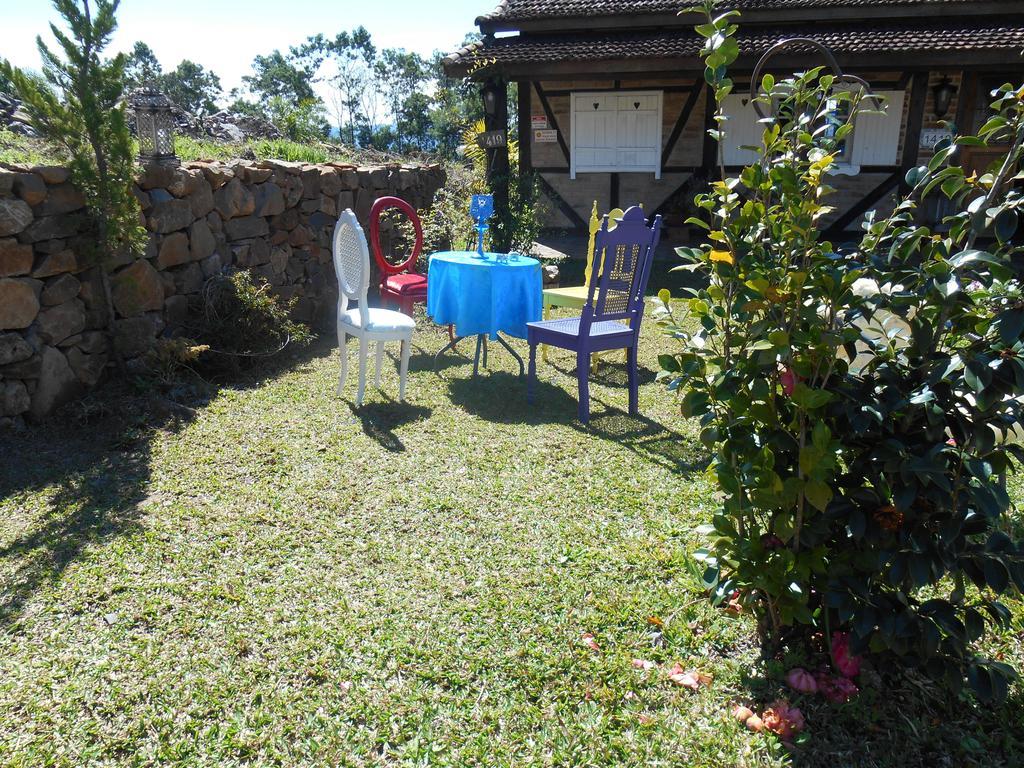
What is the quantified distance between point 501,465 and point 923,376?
229 cm

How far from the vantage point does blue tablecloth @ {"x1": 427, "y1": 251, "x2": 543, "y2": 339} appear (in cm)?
506

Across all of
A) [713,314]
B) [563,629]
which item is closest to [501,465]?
[563,629]

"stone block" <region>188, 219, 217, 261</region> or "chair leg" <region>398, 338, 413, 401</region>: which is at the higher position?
"stone block" <region>188, 219, 217, 261</region>

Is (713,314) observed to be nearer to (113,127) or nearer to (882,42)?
(113,127)

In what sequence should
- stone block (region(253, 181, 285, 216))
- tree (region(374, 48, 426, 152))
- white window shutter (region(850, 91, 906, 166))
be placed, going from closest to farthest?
stone block (region(253, 181, 285, 216)), white window shutter (region(850, 91, 906, 166)), tree (region(374, 48, 426, 152))

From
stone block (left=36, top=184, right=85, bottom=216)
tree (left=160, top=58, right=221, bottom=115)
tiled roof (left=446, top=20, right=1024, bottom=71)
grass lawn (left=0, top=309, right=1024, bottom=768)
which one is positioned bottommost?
grass lawn (left=0, top=309, right=1024, bottom=768)

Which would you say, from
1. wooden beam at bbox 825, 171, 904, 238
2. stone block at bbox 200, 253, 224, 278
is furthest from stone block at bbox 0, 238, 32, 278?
wooden beam at bbox 825, 171, 904, 238

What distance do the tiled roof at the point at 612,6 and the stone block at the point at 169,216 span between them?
24.1 feet

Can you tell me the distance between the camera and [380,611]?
2.59 m

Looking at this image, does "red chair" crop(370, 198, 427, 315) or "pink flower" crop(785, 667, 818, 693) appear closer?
"pink flower" crop(785, 667, 818, 693)

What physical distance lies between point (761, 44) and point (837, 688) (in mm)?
9044

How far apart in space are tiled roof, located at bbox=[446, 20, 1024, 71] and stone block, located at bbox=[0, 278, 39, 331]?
6.65 meters

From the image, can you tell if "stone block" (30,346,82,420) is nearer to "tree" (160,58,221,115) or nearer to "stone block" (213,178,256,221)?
"stone block" (213,178,256,221)

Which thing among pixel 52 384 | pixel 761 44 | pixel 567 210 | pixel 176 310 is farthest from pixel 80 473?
pixel 567 210
